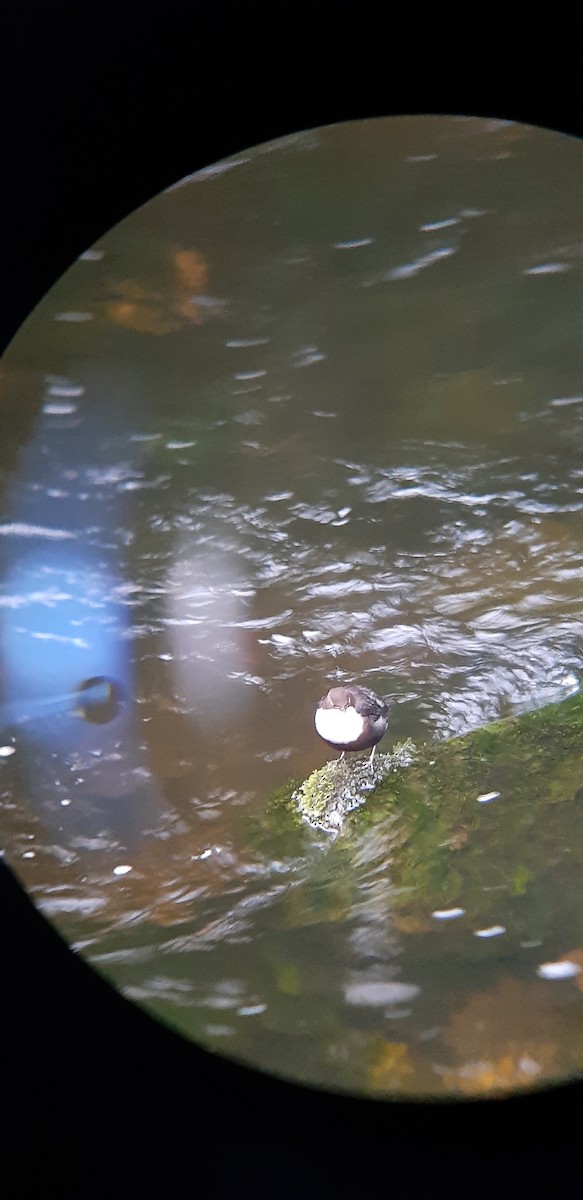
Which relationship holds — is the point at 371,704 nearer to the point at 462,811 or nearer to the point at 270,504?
the point at 462,811

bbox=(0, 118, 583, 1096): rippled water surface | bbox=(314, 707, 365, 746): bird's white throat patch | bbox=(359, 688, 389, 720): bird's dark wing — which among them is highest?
bbox=(0, 118, 583, 1096): rippled water surface

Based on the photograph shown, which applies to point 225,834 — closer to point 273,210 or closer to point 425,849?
point 425,849

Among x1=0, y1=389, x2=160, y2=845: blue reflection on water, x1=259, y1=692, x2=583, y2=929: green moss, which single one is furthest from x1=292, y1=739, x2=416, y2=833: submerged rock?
x1=0, y1=389, x2=160, y2=845: blue reflection on water

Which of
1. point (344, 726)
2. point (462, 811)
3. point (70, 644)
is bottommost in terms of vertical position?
point (462, 811)

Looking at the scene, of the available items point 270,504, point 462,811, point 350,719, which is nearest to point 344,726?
point 350,719

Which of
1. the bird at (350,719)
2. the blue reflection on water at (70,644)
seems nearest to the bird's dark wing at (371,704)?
the bird at (350,719)

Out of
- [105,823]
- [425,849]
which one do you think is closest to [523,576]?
[425,849]

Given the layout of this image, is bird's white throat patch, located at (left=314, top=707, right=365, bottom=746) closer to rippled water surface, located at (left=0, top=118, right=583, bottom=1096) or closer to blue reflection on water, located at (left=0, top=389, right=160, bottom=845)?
rippled water surface, located at (left=0, top=118, right=583, bottom=1096)

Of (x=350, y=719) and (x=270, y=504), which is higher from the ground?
(x=270, y=504)
